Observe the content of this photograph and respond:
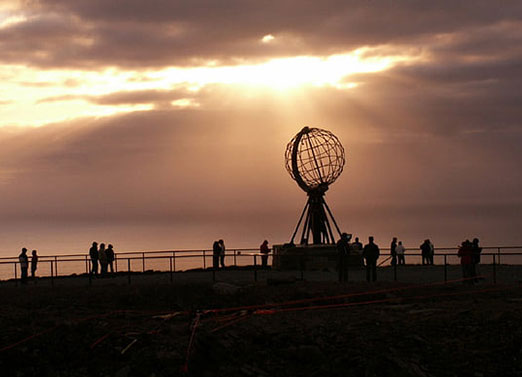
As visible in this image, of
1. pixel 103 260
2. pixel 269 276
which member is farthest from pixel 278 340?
pixel 103 260

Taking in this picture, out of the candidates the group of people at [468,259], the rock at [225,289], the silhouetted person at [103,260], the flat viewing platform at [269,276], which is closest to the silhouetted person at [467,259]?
the group of people at [468,259]

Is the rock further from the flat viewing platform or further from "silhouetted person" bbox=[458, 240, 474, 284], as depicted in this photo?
"silhouetted person" bbox=[458, 240, 474, 284]

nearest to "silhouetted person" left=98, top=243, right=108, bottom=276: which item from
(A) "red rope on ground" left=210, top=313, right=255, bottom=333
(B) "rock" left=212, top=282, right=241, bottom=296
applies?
(B) "rock" left=212, top=282, right=241, bottom=296

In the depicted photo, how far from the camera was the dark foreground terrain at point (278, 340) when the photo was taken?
18156mm

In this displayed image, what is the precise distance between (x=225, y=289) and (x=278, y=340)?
9.01 m

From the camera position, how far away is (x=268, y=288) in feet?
98.3

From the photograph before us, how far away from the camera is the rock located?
1110 inches

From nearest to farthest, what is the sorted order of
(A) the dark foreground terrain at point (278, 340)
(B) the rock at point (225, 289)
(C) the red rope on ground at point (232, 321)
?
(A) the dark foreground terrain at point (278, 340)
(C) the red rope on ground at point (232, 321)
(B) the rock at point (225, 289)

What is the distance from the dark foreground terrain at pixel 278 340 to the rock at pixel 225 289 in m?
2.79

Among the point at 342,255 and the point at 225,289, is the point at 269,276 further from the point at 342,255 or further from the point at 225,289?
the point at 225,289

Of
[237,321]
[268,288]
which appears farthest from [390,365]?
[268,288]

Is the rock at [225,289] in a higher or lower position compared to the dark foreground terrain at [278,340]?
higher

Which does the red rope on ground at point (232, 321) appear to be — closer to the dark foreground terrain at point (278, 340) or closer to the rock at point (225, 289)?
the dark foreground terrain at point (278, 340)

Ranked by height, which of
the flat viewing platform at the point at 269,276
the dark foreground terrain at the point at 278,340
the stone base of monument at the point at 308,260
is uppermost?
the stone base of monument at the point at 308,260
